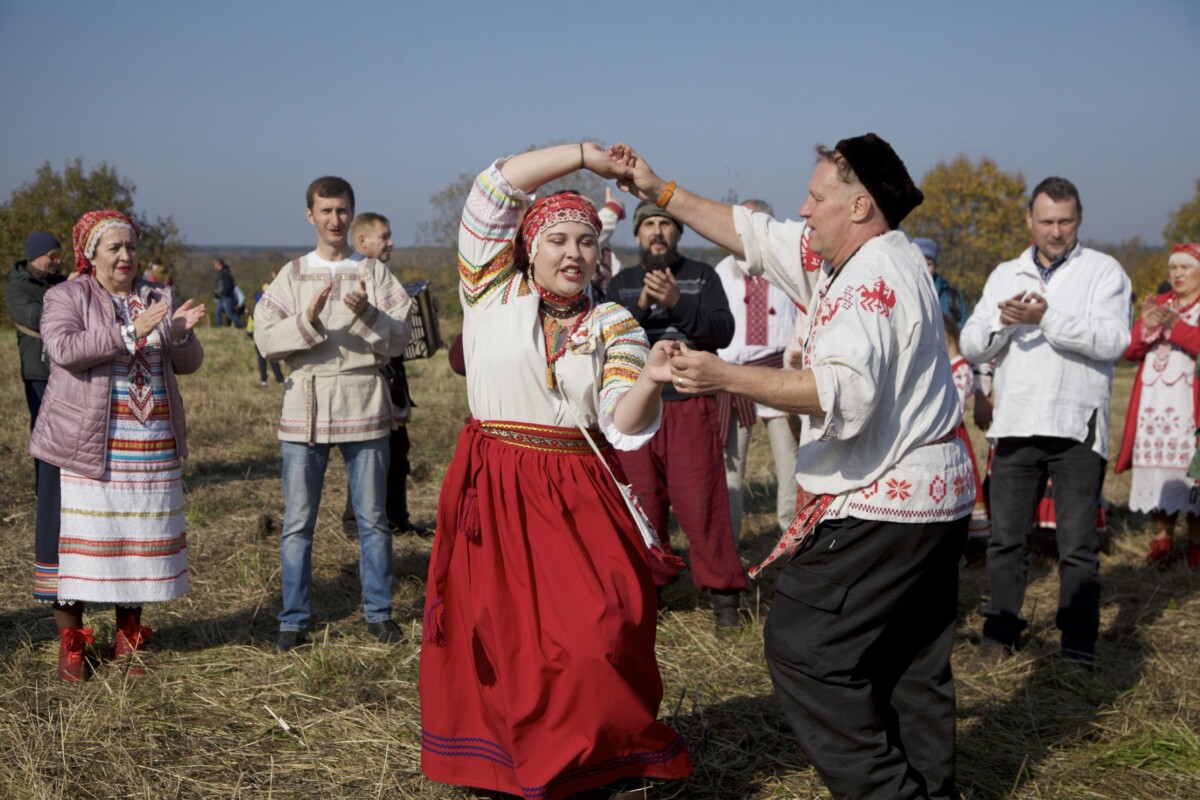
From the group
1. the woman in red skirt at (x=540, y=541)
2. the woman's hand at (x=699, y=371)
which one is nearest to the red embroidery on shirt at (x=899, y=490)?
the woman's hand at (x=699, y=371)

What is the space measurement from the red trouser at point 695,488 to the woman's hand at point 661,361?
276cm

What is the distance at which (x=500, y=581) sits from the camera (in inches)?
137

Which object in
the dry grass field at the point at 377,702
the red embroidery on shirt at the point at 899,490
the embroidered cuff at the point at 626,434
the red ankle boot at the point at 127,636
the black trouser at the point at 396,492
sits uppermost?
the embroidered cuff at the point at 626,434

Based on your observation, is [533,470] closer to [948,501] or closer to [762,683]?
[948,501]

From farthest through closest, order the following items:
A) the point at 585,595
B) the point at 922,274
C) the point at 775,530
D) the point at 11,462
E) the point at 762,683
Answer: the point at 11,462
the point at 775,530
the point at 762,683
the point at 585,595
the point at 922,274

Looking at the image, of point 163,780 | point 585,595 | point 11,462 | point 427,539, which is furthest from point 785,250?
point 11,462

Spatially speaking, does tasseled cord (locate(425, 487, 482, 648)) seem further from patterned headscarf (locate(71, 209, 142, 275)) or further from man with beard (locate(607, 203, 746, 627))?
patterned headscarf (locate(71, 209, 142, 275))

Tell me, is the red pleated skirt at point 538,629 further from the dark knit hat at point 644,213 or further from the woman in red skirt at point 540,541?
the dark knit hat at point 644,213

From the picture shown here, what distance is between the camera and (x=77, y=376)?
4781mm

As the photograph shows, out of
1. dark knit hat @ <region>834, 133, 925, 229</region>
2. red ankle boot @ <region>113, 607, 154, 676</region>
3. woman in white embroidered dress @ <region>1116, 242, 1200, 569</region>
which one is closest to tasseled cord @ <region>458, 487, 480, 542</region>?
dark knit hat @ <region>834, 133, 925, 229</region>

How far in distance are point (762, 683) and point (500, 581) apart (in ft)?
6.02

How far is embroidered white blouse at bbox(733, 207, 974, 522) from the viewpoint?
2.82 metres

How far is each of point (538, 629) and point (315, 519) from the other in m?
2.33

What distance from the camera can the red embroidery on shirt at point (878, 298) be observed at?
2885mm
